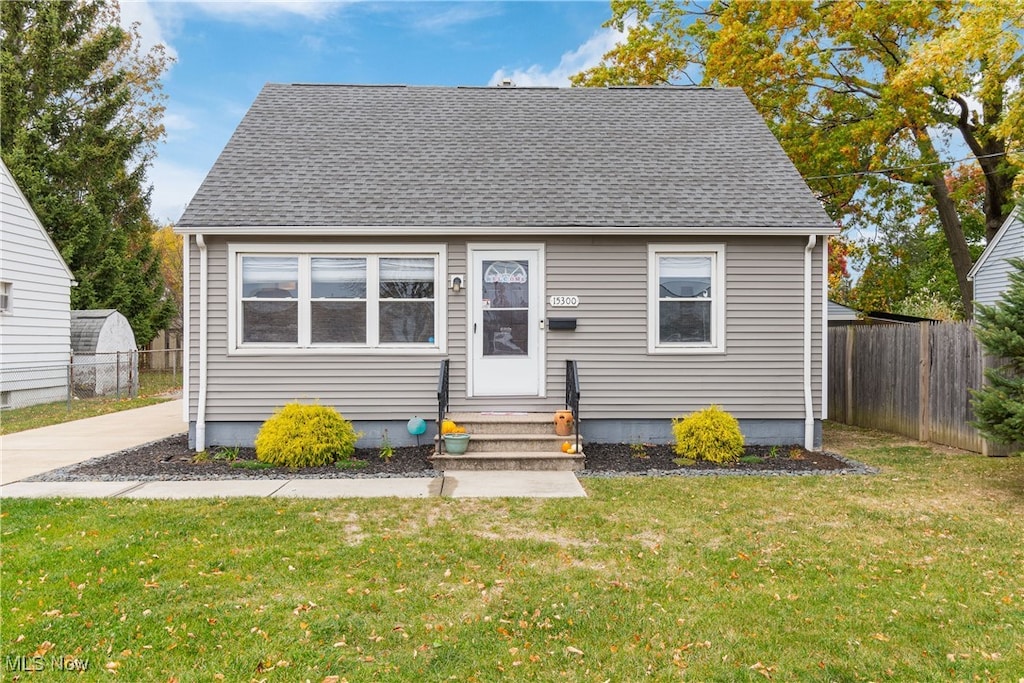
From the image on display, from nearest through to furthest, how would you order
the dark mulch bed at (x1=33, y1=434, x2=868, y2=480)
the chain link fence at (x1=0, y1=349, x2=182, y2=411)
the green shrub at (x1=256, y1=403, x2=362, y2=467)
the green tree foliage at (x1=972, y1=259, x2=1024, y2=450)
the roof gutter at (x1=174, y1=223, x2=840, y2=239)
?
the green tree foliage at (x1=972, y1=259, x2=1024, y2=450) < the dark mulch bed at (x1=33, y1=434, x2=868, y2=480) < the green shrub at (x1=256, y1=403, x2=362, y2=467) < the roof gutter at (x1=174, y1=223, x2=840, y2=239) < the chain link fence at (x1=0, y1=349, x2=182, y2=411)

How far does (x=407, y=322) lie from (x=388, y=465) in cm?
208

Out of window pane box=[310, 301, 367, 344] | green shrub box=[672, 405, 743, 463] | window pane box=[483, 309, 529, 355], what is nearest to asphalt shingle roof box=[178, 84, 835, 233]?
window pane box=[310, 301, 367, 344]

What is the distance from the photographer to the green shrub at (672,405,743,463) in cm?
762

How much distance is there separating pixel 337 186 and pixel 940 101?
14733 millimetres

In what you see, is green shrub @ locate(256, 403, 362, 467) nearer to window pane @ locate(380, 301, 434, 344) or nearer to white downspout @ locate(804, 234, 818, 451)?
window pane @ locate(380, 301, 434, 344)

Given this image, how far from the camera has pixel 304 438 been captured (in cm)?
740

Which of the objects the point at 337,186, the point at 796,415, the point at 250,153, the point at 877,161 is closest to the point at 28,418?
the point at 250,153

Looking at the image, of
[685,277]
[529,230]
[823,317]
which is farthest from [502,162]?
[823,317]

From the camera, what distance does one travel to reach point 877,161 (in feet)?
46.8

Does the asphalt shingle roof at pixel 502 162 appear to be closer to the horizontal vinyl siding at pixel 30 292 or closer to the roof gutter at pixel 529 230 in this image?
the roof gutter at pixel 529 230

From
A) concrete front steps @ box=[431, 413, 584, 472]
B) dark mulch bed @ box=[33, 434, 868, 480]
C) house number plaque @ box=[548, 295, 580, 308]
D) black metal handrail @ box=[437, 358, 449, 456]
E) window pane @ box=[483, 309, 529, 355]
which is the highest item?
house number plaque @ box=[548, 295, 580, 308]

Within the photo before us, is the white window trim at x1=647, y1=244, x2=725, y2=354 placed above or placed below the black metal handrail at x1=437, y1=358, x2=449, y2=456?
above

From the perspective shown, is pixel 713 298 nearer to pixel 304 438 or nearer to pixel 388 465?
pixel 388 465

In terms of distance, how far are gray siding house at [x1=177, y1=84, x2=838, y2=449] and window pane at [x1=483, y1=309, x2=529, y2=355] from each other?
28 mm
